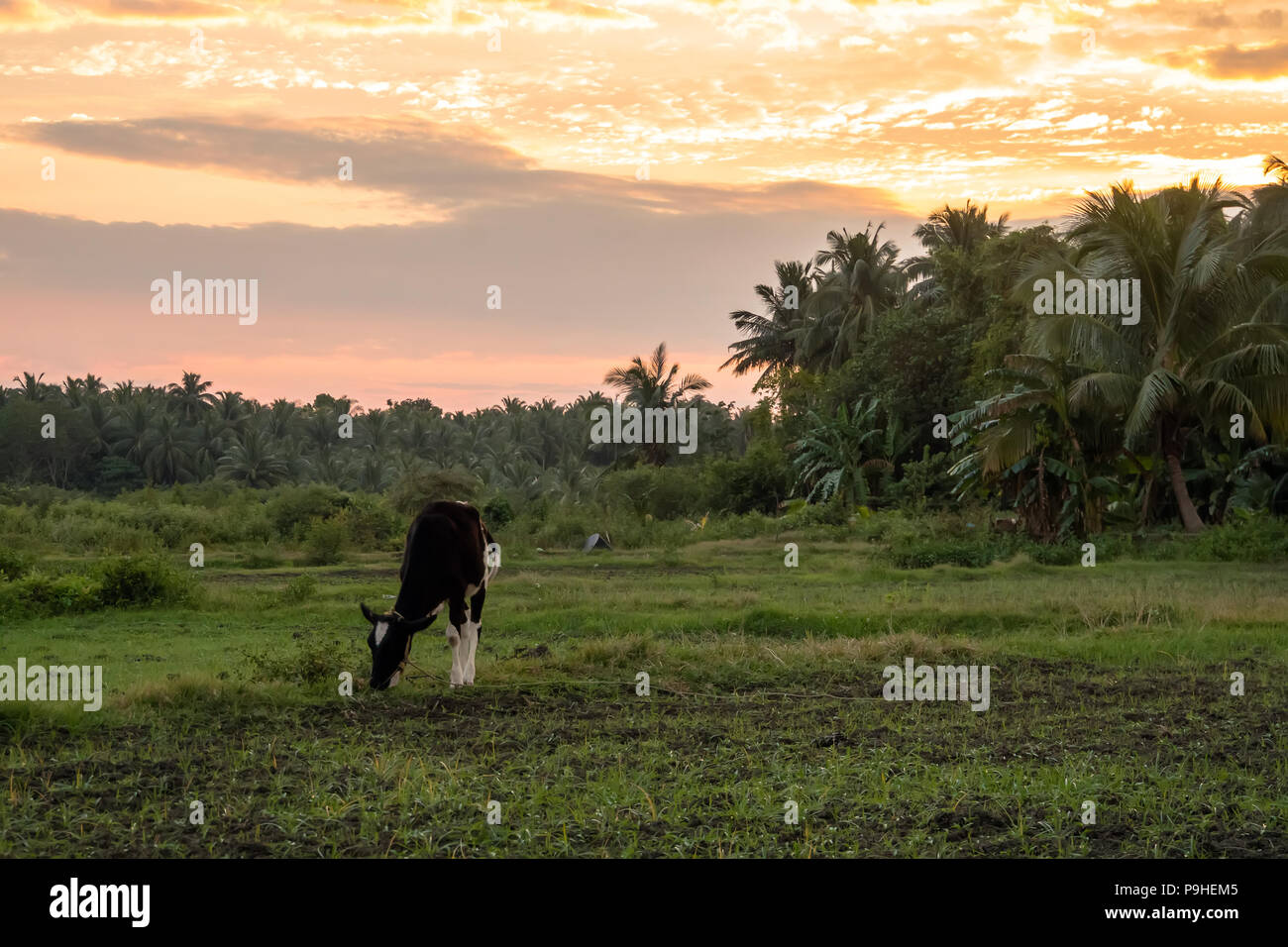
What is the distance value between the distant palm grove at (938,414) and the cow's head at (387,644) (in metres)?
7.75

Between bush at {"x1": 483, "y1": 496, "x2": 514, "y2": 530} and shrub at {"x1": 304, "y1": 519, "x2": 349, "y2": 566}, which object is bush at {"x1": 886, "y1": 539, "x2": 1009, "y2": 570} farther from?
shrub at {"x1": 304, "y1": 519, "x2": 349, "y2": 566}

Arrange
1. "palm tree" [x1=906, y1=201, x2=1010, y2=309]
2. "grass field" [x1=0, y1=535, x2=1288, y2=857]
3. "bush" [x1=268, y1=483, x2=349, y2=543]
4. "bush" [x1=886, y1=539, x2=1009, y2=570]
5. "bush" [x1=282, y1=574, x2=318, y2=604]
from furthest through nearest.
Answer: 1. "palm tree" [x1=906, y1=201, x2=1010, y2=309]
2. "bush" [x1=268, y1=483, x2=349, y2=543]
3. "bush" [x1=886, y1=539, x2=1009, y2=570]
4. "bush" [x1=282, y1=574, x2=318, y2=604]
5. "grass field" [x1=0, y1=535, x2=1288, y2=857]

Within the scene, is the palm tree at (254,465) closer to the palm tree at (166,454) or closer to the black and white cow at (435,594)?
the palm tree at (166,454)

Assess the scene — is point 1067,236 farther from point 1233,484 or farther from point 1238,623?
point 1238,623

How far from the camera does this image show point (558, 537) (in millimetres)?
30812

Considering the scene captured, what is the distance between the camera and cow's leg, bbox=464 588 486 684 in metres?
11.2

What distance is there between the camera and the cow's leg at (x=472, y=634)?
11250 mm

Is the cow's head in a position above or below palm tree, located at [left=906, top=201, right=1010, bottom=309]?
below

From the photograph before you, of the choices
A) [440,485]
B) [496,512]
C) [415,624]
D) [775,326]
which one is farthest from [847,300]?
[415,624]

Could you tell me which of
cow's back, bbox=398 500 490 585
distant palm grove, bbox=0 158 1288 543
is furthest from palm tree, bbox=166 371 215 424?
cow's back, bbox=398 500 490 585

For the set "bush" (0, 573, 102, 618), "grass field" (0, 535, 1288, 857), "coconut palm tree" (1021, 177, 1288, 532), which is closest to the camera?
"grass field" (0, 535, 1288, 857)

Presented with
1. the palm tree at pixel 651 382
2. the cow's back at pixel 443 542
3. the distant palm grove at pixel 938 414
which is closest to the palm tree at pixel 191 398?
the distant palm grove at pixel 938 414
